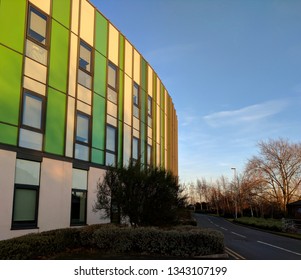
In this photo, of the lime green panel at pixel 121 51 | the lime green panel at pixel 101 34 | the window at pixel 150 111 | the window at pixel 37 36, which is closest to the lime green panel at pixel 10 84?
the window at pixel 37 36

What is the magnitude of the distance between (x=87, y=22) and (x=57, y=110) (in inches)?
239

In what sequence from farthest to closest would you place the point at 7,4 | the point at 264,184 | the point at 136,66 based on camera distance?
the point at 264,184 → the point at 136,66 → the point at 7,4

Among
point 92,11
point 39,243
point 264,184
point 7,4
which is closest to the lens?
point 39,243

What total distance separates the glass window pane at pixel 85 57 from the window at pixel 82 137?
2730 mm

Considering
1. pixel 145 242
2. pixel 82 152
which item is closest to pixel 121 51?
pixel 82 152

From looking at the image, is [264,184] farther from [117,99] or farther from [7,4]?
[7,4]

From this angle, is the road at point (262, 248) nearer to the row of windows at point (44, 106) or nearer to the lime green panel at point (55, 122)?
the row of windows at point (44, 106)

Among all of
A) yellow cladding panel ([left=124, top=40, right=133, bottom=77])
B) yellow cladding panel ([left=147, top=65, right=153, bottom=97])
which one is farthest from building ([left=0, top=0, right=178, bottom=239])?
yellow cladding panel ([left=147, top=65, right=153, bottom=97])

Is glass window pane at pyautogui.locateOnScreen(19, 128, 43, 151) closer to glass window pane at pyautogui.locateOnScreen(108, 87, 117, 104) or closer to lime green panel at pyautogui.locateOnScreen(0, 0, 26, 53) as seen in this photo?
lime green panel at pyautogui.locateOnScreen(0, 0, 26, 53)

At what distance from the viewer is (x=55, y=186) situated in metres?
15.8

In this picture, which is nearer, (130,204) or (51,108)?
(130,204)

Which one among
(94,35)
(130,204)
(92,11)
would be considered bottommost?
(130,204)

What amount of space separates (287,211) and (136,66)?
39.3 m

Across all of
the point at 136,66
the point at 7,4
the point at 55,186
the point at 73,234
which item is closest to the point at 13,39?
the point at 7,4
